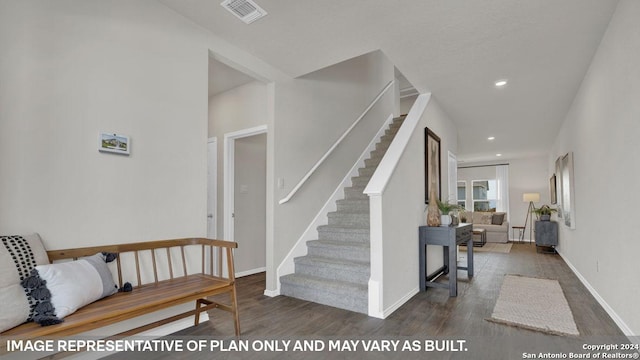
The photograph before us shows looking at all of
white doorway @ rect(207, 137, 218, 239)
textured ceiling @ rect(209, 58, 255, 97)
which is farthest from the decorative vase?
white doorway @ rect(207, 137, 218, 239)

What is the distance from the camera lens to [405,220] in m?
3.46

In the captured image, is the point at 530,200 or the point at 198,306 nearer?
the point at 198,306

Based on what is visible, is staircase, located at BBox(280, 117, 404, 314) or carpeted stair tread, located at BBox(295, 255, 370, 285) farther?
carpeted stair tread, located at BBox(295, 255, 370, 285)

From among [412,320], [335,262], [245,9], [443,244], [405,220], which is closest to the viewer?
[245,9]

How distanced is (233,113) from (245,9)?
2.05 m

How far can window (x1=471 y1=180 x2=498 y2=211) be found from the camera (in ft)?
33.7

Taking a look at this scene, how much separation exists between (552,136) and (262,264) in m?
6.37

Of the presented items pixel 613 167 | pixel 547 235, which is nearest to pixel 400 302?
pixel 613 167

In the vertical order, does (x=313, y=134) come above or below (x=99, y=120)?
above

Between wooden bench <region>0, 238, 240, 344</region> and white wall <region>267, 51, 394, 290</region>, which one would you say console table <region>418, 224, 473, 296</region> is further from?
wooden bench <region>0, 238, 240, 344</region>

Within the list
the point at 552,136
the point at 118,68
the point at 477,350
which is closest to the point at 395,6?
the point at 118,68

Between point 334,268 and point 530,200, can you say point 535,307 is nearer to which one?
point 334,268

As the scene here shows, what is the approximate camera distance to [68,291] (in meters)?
1.69

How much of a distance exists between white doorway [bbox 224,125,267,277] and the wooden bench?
6.04 feet
